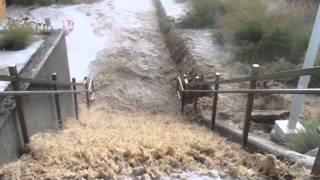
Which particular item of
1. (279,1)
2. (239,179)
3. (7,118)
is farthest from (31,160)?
(279,1)

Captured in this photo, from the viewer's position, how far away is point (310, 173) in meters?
2.69

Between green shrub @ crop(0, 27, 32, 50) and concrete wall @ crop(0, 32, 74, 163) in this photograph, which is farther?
green shrub @ crop(0, 27, 32, 50)

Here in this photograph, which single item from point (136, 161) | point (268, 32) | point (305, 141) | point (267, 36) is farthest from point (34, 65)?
point (268, 32)

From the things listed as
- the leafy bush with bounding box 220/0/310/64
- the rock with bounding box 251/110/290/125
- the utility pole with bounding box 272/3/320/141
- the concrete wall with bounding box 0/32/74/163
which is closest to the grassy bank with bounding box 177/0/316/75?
the leafy bush with bounding box 220/0/310/64

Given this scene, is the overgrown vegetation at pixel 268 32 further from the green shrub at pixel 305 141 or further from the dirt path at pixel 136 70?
the green shrub at pixel 305 141

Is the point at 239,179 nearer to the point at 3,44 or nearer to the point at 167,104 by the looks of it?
the point at 3,44

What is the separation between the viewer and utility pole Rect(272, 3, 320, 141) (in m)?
4.00

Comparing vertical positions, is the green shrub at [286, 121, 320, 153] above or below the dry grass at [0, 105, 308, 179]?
below

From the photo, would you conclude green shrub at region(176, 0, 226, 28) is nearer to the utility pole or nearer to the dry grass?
the utility pole

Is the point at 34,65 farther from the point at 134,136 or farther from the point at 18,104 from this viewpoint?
the point at 134,136

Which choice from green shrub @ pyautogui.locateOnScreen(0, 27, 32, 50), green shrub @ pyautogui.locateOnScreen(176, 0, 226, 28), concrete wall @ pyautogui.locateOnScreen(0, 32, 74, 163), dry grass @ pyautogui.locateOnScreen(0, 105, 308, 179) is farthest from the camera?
green shrub @ pyautogui.locateOnScreen(176, 0, 226, 28)

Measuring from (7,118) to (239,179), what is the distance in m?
2.59

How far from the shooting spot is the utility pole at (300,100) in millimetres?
4000

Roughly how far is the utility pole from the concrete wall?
2.91 metres
